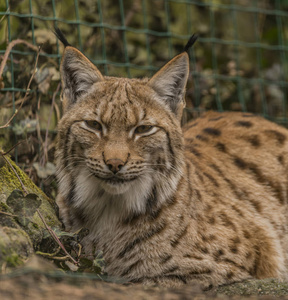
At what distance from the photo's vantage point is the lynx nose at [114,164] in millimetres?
3889

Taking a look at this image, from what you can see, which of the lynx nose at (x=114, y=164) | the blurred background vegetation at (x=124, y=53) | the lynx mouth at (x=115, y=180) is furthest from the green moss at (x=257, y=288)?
the blurred background vegetation at (x=124, y=53)

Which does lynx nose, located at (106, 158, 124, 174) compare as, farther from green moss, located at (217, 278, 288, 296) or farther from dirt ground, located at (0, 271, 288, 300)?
green moss, located at (217, 278, 288, 296)

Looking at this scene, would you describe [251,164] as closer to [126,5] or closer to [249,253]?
[249,253]

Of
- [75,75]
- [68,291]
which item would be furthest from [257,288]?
[75,75]

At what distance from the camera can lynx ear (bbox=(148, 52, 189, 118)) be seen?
446cm

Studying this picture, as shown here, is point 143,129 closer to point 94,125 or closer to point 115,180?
point 94,125

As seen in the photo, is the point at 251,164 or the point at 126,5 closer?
the point at 251,164

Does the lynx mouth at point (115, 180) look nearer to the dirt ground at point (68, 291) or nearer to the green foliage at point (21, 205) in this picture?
the green foliage at point (21, 205)

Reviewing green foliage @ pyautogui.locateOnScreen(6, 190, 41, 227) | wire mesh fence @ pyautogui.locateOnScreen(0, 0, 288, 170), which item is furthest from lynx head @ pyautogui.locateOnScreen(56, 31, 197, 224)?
Result: wire mesh fence @ pyautogui.locateOnScreen(0, 0, 288, 170)

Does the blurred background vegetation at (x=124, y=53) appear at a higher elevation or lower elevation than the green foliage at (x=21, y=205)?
higher

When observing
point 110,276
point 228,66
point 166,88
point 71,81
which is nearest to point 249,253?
point 110,276

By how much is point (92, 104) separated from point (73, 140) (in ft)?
1.00

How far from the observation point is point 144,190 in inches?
166

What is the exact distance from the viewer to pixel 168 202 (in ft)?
14.4
